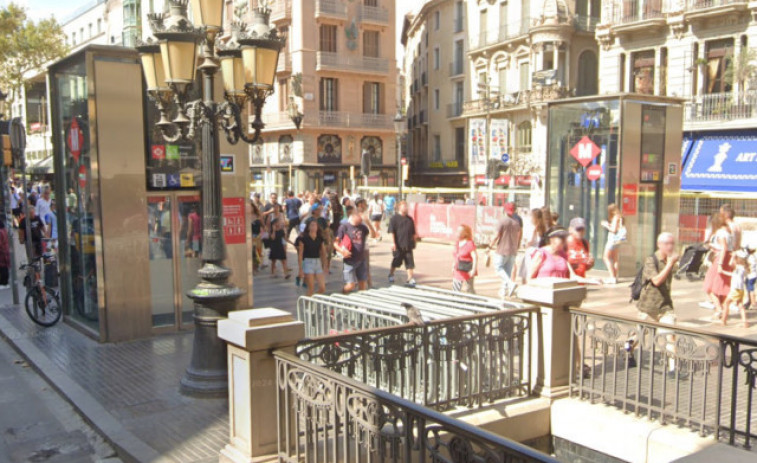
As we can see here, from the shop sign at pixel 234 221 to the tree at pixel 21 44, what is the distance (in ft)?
104

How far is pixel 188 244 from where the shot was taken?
35.0 ft

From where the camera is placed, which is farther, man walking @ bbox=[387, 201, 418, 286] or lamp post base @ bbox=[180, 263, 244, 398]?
man walking @ bbox=[387, 201, 418, 286]

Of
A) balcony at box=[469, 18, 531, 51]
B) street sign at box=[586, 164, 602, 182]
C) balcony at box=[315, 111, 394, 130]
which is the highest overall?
balcony at box=[469, 18, 531, 51]

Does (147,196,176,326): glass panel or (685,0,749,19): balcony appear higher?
(685,0,749,19): balcony

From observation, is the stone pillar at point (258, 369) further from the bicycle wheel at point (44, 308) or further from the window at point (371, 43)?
the window at point (371, 43)

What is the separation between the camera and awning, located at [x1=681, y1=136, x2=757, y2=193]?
26.3 meters

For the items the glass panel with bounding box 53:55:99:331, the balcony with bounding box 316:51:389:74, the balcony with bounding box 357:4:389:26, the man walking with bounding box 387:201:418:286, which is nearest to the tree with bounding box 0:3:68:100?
the balcony with bounding box 316:51:389:74

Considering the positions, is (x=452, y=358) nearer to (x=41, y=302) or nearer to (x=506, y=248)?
(x=506, y=248)

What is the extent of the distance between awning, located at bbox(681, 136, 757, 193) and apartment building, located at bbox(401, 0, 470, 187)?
20.9 metres

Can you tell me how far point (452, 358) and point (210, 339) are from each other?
2751 mm

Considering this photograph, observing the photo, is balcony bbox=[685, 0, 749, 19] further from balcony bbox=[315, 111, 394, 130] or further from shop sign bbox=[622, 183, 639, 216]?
balcony bbox=[315, 111, 394, 130]

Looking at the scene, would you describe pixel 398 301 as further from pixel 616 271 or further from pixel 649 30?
pixel 649 30

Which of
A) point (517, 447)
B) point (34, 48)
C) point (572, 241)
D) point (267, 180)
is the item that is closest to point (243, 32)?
Answer: point (517, 447)

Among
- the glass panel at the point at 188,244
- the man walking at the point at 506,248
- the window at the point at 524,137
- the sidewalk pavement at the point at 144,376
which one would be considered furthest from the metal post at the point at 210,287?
the window at the point at 524,137
